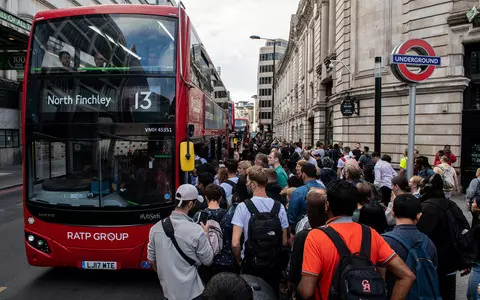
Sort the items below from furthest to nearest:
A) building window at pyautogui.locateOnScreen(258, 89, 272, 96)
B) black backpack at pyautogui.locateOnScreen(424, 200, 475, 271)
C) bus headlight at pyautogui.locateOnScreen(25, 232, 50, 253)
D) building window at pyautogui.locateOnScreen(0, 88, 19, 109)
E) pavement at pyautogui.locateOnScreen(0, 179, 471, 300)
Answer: building window at pyautogui.locateOnScreen(258, 89, 272, 96)
building window at pyautogui.locateOnScreen(0, 88, 19, 109)
bus headlight at pyautogui.locateOnScreen(25, 232, 50, 253)
pavement at pyautogui.locateOnScreen(0, 179, 471, 300)
black backpack at pyautogui.locateOnScreen(424, 200, 475, 271)

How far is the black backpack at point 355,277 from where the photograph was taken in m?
2.32

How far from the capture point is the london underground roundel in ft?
19.8

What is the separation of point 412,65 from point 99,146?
4.99m

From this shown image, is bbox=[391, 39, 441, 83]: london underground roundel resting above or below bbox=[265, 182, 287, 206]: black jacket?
above

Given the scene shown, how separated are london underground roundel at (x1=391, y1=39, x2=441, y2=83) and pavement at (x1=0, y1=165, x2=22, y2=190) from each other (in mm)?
17474

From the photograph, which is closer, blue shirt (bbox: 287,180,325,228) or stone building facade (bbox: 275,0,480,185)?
blue shirt (bbox: 287,180,325,228)

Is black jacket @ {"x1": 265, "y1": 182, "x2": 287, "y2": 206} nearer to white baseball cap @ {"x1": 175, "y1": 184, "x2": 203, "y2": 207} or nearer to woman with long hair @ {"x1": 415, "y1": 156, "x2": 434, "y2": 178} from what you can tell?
white baseball cap @ {"x1": 175, "y1": 184, "x2": 203, "y2": 207}

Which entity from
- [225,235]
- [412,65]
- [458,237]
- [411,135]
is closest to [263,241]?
[225,235]

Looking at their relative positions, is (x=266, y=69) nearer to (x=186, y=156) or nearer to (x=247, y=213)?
(x=186, y=156)

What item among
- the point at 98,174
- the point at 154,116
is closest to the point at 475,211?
the point at 154,116

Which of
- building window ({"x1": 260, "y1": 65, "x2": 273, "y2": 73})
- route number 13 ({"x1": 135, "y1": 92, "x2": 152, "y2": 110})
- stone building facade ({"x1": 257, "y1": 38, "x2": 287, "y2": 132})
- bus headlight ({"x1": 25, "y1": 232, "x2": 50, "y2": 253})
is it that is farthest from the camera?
building window ({"x1": 260, "y1": 65, "x2": 273, "y2": 73})

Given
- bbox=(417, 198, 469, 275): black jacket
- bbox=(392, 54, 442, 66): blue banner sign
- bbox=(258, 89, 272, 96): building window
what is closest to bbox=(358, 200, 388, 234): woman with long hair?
bbox=(417, 198, 469, 275): black jacket

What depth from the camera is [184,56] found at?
615cm

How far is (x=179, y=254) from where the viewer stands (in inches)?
136
